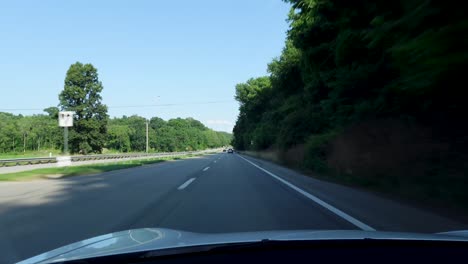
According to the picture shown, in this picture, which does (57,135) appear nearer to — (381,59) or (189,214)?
(381,59)

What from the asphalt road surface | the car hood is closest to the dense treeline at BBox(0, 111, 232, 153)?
the asphalt road surface

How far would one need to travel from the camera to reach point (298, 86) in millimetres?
55094

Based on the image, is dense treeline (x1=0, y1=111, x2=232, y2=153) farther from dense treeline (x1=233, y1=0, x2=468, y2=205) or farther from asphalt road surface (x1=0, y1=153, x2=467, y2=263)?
asphalt road surface (x1=0, y1=153, x2=467, y2=263)

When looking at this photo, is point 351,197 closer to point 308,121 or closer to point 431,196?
point 431,196

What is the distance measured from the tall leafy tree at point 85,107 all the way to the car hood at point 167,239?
7555cm

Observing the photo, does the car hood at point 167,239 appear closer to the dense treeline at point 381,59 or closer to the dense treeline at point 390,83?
the dense treeline at point 381,59

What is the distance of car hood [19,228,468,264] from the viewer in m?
3.33

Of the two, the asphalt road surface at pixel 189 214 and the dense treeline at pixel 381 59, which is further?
the asphalt road surface at pixel 189 214

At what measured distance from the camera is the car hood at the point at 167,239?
3330 millimetres

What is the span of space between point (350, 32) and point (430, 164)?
522 centimetres

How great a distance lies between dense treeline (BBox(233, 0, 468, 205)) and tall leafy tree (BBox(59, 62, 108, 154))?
51.7 m

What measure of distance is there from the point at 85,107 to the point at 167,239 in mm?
77766

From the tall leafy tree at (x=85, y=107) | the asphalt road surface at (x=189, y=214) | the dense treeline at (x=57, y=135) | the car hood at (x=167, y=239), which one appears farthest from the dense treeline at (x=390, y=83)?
the dense treeline at (x=57, y=135)

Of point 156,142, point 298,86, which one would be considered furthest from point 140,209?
point 156,142
